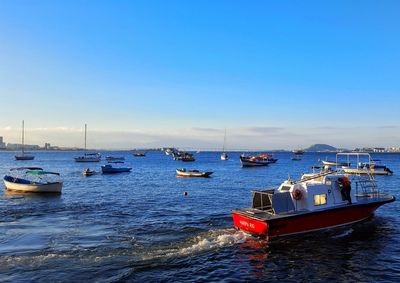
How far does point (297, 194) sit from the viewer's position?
79.0ft

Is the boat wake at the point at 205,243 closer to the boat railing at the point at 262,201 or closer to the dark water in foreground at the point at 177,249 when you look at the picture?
the dark water in foreground at the point at 177,249

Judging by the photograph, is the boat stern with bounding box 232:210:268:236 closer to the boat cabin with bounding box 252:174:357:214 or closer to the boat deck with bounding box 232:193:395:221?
the boat deck with bounding box 232:193:395:221

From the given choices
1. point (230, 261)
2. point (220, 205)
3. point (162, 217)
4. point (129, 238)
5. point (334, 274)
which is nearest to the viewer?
point (334, 274)

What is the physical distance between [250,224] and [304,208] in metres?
3.91

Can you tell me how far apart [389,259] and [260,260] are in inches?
263

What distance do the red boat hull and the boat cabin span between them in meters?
0.54

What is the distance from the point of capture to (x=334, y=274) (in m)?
17.2

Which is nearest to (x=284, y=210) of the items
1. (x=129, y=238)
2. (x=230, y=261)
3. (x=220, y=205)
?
(x=230, y=261)

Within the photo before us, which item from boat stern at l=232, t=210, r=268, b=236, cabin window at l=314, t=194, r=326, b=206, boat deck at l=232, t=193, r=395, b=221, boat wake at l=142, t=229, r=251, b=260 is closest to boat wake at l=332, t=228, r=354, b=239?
boat deck at l=232, t=193, r=395, b=221

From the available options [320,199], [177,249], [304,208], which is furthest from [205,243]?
[320,199]

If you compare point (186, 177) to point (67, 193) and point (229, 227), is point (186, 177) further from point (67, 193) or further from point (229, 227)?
point (229, 227)

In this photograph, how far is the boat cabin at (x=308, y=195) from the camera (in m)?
24.0

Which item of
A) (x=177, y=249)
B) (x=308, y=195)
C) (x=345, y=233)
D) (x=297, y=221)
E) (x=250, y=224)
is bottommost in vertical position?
(x=177, y=249)

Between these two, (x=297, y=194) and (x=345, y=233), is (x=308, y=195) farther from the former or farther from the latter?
(x=345, y=233)
